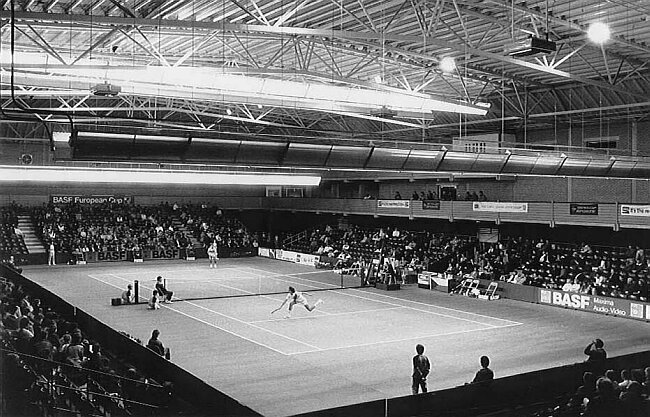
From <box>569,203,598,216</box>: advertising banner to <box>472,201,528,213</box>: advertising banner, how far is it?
3013mm

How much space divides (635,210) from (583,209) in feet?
10.2

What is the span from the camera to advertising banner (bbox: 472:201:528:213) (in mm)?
40312

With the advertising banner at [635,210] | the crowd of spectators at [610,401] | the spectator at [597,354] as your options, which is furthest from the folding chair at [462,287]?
the crowd of spectators at [610,401]

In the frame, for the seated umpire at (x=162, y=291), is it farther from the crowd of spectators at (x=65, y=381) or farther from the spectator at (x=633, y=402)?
the spectator at (x=633, y=402)

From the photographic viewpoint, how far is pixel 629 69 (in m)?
33.8

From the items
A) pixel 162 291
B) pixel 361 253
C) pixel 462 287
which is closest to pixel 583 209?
pixel 462 287

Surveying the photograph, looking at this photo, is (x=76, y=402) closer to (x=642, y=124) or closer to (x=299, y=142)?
(x=299, y=142)

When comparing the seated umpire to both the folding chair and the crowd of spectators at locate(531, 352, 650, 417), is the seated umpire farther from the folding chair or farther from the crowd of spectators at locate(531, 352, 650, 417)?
the crowd of spectators at locate(531, 352, 650, 417)

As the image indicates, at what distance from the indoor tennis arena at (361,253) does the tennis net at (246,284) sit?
0.29 meters

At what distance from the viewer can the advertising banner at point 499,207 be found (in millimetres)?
40312

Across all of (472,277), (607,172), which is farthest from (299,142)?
(472,277)

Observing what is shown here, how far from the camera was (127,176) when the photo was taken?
2872 cm

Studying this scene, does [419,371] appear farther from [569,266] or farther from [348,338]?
[569,266]

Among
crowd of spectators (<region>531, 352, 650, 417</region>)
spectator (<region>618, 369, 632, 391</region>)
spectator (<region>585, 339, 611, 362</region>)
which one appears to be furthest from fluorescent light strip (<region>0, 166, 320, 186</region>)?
spectator (<region>618, 369, 632, 391</region>)
